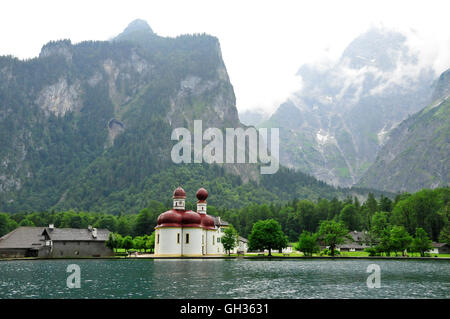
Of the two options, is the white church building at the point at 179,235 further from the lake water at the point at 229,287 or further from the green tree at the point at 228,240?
the lake water at the point at 229,287

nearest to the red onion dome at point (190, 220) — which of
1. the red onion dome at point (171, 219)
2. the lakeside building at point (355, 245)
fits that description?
the red onion dome at point (171, 219)

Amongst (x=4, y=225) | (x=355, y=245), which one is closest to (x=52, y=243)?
(x=4, y=225)

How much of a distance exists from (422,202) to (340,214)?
35.5 metres

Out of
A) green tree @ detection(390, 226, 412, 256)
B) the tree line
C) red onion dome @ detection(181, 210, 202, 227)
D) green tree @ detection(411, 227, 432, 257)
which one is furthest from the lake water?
the tree line

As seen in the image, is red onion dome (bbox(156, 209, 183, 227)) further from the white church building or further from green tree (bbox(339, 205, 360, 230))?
green tree (bbox(339, 205, 360, 230))

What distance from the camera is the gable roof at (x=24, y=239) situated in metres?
117

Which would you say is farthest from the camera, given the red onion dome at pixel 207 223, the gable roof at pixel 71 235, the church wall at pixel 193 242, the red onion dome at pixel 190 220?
the red onion dome at pixel 207 223

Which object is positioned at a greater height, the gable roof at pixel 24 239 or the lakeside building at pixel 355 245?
the gable roof at pixel 24 239

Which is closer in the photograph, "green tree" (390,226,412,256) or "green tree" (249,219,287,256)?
"green tree" (390,226,412,256)

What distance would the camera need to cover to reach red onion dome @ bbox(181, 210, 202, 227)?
406 feet

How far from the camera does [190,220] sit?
408 ft
